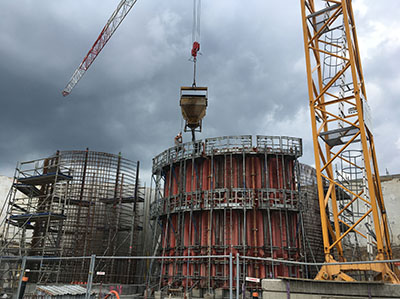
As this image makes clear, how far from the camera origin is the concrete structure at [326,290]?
1248 cm

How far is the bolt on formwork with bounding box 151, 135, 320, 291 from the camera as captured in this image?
22.6m

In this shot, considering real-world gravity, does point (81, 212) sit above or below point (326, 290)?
above

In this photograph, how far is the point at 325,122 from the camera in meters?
19.8

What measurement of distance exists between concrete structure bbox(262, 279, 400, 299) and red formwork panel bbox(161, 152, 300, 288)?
7232 millimetres

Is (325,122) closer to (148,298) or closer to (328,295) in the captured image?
(328,295)

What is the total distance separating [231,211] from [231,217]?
41 centimetres

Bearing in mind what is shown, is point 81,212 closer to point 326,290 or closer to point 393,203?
point 326,290

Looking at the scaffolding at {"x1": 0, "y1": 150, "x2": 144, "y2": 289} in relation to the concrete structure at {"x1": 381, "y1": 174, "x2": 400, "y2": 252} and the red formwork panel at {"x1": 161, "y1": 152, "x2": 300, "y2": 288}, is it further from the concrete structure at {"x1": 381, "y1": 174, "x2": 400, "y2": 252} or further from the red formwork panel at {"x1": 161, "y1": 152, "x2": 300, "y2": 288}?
the concrete structure at {"x1": 381, "y1": 174, "x2": 400, "y2": 252}

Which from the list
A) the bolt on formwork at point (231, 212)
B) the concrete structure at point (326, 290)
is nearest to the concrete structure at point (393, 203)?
the bolt on formwork at point (231, 212)

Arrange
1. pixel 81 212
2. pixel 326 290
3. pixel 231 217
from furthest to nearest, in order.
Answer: pixel 81 212
pixel 231 217
pixel 326 290

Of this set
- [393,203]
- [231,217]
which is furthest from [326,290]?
[393,203]

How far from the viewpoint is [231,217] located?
76.4ft

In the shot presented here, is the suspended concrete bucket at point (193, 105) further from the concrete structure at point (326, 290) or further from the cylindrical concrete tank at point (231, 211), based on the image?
the concrete structure at point (326, 290)

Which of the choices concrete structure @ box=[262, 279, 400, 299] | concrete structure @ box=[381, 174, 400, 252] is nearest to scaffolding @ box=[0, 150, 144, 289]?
concrete structure @ box=[262, 279, 400, 299]
